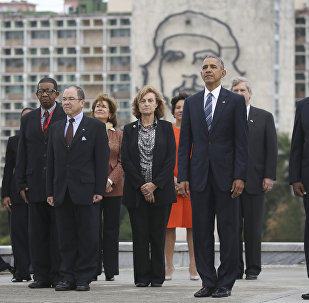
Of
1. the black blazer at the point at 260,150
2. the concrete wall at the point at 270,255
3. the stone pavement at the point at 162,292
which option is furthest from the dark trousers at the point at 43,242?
the concrete wall at the point at 270,255

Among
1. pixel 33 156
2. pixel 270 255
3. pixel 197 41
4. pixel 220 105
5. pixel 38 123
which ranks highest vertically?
pixel 197 41

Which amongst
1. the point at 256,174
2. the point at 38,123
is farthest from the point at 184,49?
the point at 38,123

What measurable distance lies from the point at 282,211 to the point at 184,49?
15271 millimetres

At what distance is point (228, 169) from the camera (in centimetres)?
873

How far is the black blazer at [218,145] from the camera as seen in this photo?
8.73 meters

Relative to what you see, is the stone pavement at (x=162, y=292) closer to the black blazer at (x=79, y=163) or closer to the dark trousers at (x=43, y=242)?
the dark trousers at (x=43, y=242)

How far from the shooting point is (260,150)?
1148cm

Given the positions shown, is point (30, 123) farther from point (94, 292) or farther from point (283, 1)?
point (283, 1)

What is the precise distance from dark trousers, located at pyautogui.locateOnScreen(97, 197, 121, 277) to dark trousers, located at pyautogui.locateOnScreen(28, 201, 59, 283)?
1.48 meters

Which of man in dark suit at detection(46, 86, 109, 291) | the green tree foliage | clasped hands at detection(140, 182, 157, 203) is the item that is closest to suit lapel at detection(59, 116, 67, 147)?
man in dark suit at detection(46, 86, 109, 291)

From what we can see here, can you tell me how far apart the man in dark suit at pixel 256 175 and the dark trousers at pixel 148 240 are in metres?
1.65

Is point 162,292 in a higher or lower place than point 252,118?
lower

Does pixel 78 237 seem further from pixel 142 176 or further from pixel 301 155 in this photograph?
pixel 301 155

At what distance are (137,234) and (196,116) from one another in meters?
1.50
